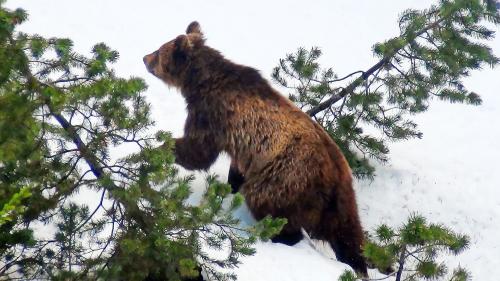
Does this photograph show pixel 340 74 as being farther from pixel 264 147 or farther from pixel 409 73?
pixel 264 147

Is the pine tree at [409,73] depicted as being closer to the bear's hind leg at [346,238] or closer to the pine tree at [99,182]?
the bear's hind leg at [346,238]

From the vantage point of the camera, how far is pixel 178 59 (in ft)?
30.5

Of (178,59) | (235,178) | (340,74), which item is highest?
(340,74)

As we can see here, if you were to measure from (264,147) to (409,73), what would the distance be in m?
3.37

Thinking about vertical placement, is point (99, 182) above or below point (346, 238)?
below

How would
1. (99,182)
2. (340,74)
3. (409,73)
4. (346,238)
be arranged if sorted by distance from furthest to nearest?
1. (340,74)
2. (409,73)
3. (346,238)
4. (99,182)

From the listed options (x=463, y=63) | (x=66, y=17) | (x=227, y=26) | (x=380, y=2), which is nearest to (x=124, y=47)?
(x=66, y=17)

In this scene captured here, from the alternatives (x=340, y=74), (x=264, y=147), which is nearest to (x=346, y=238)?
(x=264, y=147)

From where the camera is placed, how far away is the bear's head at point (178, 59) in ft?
30.1

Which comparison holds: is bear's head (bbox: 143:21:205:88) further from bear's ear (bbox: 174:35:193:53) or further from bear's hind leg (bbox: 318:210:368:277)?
bear's hind leg (bbox: 318:210:368:277)

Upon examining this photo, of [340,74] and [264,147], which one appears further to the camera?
[340,74]

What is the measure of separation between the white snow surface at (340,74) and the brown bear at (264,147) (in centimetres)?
42

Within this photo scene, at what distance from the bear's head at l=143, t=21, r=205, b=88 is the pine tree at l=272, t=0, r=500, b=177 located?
150 cm

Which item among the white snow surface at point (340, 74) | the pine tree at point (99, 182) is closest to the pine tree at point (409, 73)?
the white snow surface at point (340, 74)
